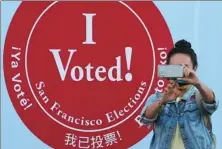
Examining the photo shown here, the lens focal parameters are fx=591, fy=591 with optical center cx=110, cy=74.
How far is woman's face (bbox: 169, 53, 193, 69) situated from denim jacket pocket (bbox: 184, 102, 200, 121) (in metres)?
0.15

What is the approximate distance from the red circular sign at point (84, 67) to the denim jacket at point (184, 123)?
73 centimetres

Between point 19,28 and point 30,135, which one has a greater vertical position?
point 19,28

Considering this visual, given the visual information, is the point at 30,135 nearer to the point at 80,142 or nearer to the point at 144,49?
the point at 80,142

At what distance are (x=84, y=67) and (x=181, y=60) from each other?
34.4 inches

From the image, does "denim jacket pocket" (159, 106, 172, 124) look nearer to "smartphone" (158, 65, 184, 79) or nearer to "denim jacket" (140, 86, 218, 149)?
"denim jacket" (140, 86, 218, 149)

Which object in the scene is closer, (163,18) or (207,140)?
(207,140)

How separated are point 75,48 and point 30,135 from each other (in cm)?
50

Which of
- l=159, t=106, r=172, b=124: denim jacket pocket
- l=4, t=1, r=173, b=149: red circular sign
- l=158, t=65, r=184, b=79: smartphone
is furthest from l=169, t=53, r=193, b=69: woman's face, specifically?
l=4, t=1, r=173, b=149: red circular sign

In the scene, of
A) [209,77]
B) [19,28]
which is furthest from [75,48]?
[209,77]

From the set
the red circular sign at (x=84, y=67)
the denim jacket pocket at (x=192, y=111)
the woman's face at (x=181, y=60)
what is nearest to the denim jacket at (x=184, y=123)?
the denim jacket pocket at (x=192, y=111)

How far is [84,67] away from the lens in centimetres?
301

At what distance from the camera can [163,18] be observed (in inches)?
118

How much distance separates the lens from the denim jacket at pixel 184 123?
219 cm

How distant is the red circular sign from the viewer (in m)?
3.01
